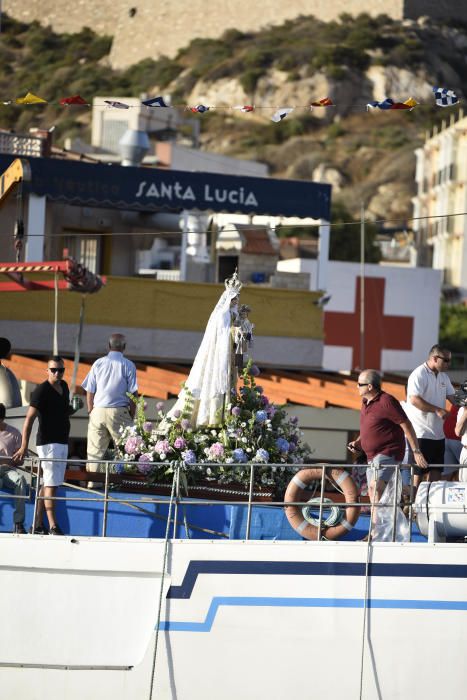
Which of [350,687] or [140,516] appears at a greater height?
[140,516]

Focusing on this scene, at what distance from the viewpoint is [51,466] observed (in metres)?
10.8

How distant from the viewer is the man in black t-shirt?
10.8m

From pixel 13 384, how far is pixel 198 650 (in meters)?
2.86

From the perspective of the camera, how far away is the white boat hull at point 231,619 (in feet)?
33.2

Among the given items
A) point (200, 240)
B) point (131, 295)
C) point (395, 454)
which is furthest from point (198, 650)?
point (200, 240)

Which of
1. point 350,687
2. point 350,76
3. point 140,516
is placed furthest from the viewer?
point 350,76

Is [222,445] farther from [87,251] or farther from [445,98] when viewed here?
[87,251]

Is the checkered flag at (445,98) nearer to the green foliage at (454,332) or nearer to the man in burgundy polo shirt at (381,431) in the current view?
the man in burgundy polo shirt at (381,431)

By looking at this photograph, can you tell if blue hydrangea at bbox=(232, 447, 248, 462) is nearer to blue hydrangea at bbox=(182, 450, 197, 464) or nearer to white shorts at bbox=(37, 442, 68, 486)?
blue hydrangea at bbox=(182, 450, 197, 464)

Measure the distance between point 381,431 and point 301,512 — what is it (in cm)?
90

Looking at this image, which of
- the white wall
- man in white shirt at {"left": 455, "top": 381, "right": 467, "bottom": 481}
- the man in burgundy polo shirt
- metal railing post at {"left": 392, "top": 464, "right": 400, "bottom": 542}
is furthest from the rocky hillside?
metal railing post at {"left": 392, "top": 464, "right": 400, "bottom": 542}

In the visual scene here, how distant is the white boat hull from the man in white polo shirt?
1705 millimetres

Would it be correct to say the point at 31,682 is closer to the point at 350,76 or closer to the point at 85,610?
the point at 85,610

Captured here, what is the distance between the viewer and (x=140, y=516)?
36.3 ft
